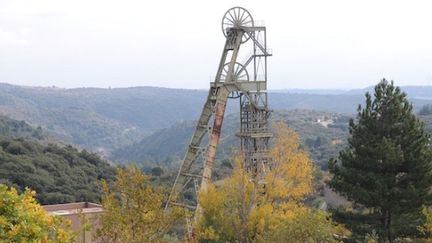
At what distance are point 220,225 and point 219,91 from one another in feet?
31.6

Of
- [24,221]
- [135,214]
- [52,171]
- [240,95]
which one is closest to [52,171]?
[52,171]

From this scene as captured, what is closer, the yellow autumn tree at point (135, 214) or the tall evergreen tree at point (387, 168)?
the yellow autumn tree at point (135, 214)

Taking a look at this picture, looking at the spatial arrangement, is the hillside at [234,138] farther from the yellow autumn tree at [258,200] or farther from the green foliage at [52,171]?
the yellow autumn tree at [258,200]

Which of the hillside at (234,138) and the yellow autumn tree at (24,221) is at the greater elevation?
the yellow autumn tree at (24,221)

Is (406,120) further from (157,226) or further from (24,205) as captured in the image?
(24,205)

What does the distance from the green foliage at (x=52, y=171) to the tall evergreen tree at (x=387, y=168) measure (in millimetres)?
30489

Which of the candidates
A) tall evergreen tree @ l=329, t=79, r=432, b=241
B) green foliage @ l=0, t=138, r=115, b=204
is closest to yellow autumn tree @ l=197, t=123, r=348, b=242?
tall evergreen tree @ l=329, t=79, r=432, b=241

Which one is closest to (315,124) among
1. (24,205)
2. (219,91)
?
(219,91)

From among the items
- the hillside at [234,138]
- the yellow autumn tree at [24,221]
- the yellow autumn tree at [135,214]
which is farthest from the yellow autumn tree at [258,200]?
the hillside at [234,138]

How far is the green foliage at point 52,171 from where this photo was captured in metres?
48.2

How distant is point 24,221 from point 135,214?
606 centimetres

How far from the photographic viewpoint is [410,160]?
18828mm

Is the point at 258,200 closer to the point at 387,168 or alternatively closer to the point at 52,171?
the point at 387,168

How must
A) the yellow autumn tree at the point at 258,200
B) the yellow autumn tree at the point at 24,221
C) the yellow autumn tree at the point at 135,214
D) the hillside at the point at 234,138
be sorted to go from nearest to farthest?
the yellow autumn tree at the point at 24,221 < the yellow autumn tree at the point at 135,214 < the yellow autumn tree at the point at 258,200 < the hillside at the point at 234,138
